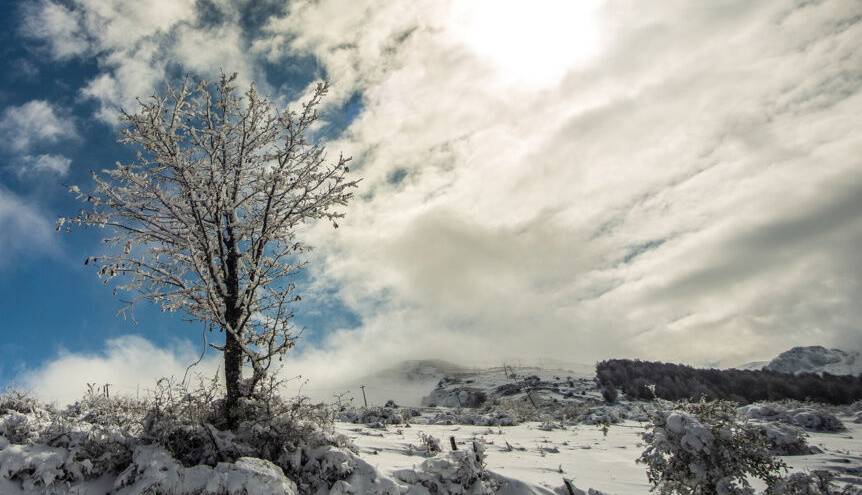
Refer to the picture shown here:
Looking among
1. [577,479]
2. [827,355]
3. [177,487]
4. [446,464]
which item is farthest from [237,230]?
[827,355]

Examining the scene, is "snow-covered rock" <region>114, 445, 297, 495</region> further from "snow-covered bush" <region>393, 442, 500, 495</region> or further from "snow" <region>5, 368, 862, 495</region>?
"snow-covered bush" <region>393, 442, 500, 495</region>

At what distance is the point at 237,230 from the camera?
28.9ft

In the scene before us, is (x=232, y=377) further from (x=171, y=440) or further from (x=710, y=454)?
(x=710, y=454)

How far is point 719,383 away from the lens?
81.8m

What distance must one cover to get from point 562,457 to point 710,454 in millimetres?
6161

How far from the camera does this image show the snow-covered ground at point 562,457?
9062 mm

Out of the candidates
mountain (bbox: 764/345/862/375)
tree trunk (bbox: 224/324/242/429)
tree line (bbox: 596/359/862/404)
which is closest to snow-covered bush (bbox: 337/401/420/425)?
tree trunk (bbox: 224/324/242/429)

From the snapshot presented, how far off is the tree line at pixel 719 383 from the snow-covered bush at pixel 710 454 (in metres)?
63.0

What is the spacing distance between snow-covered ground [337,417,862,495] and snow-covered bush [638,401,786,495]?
6.64ft

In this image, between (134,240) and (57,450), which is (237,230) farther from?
(57,450)

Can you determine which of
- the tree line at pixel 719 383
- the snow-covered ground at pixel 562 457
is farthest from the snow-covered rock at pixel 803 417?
the tree line at pixel 719 383

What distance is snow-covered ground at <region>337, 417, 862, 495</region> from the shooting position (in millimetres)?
9062

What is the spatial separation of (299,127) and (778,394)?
91.1m

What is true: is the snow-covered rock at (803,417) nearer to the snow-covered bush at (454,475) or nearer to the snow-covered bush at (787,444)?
the snow-covered bush at (787,444)
